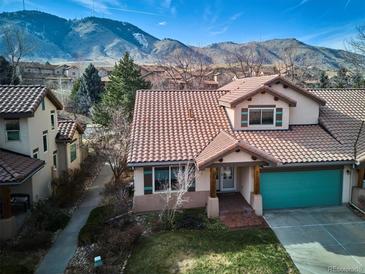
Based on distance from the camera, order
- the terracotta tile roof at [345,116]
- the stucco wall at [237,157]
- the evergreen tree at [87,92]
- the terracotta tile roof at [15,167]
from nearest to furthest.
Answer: the terracotta tile roof at [15,167] < the stucco wall at [237,157] < the terracotta tile roof at [345,116] < the evergreen tree at [87,92]

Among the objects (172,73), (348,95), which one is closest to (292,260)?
(348,95)

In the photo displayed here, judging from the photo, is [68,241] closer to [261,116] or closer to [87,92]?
[261,116]

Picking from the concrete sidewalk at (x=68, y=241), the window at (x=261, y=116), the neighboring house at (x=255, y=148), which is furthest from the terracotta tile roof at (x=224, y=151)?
the concrete sidewalk at (x=68, y=241)

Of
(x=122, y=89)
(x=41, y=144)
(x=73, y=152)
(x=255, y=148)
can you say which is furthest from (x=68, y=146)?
(x=255, y=148)

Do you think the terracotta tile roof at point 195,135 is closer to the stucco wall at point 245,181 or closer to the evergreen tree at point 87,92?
the stucco wall at point 245,181

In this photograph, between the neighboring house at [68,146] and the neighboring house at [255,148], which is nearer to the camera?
the neighboring house at [255,148]

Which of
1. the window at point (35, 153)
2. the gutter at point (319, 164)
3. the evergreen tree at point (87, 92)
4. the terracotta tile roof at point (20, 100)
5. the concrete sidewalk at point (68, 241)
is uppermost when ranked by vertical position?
the evergreen tree at point (87, 92)

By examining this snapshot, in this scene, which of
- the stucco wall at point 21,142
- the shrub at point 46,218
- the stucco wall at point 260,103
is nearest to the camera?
the shrub at point 46,218
